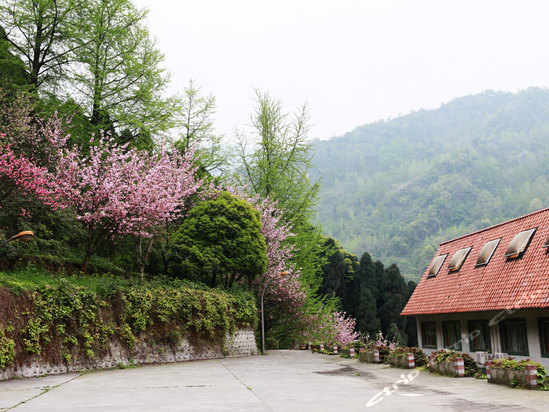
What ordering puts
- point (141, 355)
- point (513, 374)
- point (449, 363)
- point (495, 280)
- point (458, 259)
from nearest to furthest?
point (513, 374)
point (449, 363)
point (141, 355)
point (495, 280)
point (458, 259)

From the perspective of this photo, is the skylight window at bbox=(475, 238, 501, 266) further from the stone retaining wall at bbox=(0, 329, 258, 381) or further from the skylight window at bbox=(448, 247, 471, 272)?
the stone retaining wall at bbox=(0, 329, 258, 381)

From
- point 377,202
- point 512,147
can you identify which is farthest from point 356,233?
point 512,147

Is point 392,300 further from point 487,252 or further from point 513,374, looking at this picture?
point 513,374

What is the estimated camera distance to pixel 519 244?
912 inches

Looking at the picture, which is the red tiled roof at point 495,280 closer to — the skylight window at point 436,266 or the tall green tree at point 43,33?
the skylight window at point 436,266

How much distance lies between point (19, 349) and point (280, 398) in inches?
369

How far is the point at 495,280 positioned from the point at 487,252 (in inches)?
119

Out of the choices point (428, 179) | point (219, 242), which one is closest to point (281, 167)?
point (219, 242)

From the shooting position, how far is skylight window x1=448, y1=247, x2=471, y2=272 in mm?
28656

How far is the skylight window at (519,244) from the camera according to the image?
2283cm

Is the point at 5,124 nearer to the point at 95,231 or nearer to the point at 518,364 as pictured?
the point at 95,231

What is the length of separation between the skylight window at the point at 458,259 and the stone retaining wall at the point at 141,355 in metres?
12.7

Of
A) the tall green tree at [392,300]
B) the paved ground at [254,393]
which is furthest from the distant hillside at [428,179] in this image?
the paved ground at [254,393]

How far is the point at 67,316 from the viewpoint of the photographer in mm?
18375
